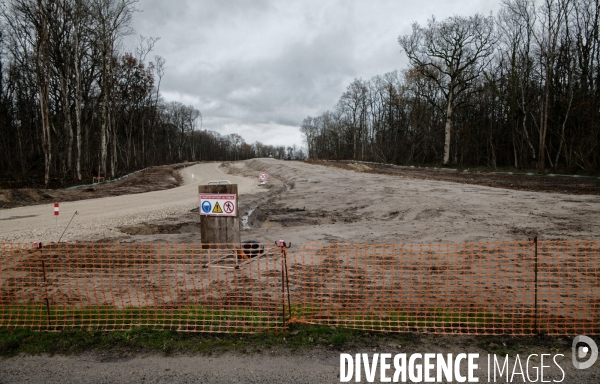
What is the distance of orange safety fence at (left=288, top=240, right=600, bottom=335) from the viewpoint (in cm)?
486

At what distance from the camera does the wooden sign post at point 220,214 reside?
8203mm

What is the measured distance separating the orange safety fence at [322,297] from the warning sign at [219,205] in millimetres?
884

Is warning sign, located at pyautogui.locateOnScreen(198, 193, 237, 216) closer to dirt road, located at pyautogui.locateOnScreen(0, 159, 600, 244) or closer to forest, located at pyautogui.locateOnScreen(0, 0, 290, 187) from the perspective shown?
dirt road, located at pyautogui.locateOnScreen(0, 159, 600, 244)

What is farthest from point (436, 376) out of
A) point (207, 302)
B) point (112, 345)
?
point (112, 345)

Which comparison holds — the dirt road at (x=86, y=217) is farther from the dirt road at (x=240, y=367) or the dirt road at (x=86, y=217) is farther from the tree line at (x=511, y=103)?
the tree line at (x=511, y=103)

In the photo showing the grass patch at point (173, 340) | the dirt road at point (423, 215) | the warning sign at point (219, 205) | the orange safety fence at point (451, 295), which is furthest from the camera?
the dirt road at point (423, 215)

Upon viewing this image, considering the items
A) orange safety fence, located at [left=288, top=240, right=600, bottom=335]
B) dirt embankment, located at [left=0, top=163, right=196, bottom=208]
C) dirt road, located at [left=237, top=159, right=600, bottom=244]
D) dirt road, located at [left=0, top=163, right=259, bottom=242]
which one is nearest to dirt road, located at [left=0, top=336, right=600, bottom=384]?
orange safety fence, located at [left=288, top=240, right=600, bottom=335]

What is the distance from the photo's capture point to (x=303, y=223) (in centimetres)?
1373

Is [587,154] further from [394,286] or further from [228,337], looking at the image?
[228,337]

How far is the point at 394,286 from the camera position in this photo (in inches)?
256

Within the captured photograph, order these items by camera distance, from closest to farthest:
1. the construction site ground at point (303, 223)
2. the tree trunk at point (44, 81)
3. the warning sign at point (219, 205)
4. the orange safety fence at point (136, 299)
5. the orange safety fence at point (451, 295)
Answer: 1. the construction site ground at point (303, 223)
2. the orange safety fence at point (451, 295)
3. the orange safety fence at point (136, 299)
4. the warning sign at point (219, 205)
5. the tree trunk at point (44, 81)

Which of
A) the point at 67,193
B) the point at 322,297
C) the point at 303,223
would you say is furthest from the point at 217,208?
the point at 67,193

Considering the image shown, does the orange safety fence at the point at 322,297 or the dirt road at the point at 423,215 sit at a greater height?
Answer: the dirt road at the point at 423,215

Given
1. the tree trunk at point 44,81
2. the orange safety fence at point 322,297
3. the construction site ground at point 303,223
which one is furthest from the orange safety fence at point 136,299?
the tree trunk at point 44,81
